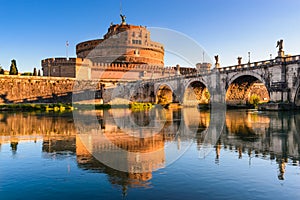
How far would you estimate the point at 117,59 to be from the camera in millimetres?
75500

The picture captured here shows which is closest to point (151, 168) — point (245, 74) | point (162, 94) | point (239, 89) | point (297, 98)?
point (297, 98)

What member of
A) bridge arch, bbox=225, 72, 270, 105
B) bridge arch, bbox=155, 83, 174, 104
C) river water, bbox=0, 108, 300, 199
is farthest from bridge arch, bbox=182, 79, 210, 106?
river water, bbox=0, 108, 300, 199

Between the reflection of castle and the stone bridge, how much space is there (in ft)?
23.7

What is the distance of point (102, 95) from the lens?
60.5 meters

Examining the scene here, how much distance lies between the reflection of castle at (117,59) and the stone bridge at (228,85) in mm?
7225

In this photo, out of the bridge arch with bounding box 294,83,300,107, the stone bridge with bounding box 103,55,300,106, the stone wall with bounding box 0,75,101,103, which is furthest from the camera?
the stone wall with bounding box 0,75,101,103

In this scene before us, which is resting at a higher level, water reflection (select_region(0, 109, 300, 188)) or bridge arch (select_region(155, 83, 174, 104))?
bridge arch (select_region(155, 83, 174, 104))

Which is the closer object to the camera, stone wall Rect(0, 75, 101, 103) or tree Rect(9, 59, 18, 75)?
stone wall Rect(0, 75, 101, 103)

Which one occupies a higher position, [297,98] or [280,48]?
[280,48]

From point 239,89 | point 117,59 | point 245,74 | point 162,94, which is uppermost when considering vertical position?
point 117,59

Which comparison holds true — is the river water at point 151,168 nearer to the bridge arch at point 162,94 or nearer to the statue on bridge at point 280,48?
the statue on bridge at point 280,48

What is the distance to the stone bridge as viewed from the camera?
106 ft

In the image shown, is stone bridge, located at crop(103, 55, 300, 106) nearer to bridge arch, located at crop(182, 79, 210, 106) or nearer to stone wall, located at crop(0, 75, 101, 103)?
bridge arch, located at crop(182, 79, 210, 106)

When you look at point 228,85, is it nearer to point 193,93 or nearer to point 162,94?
point 193,93
